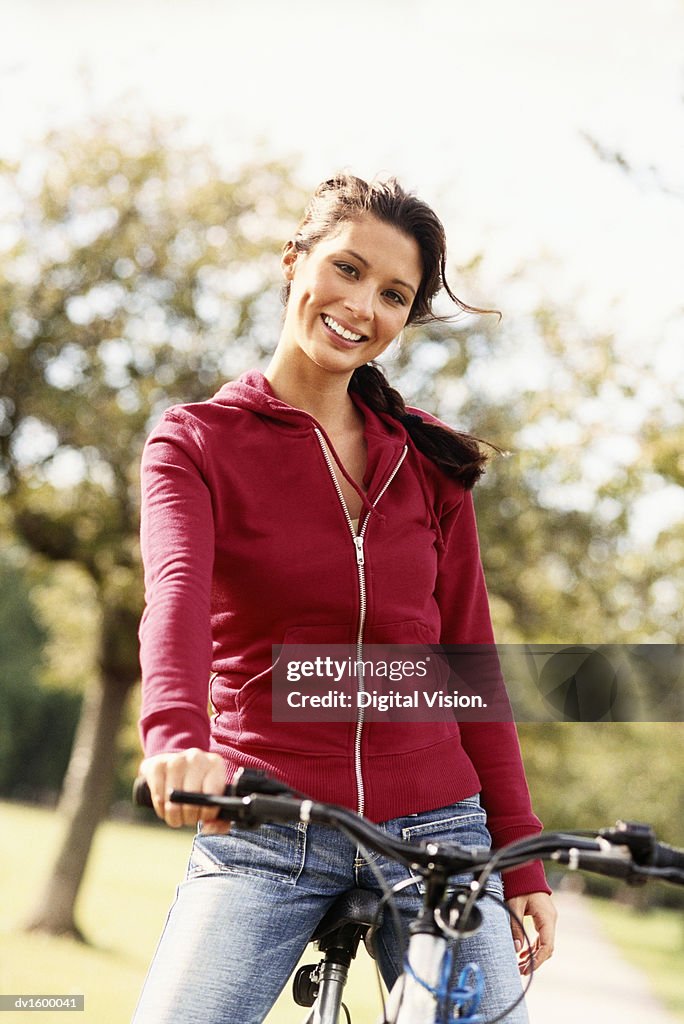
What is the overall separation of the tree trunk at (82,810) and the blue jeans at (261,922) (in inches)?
499

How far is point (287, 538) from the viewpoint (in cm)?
263

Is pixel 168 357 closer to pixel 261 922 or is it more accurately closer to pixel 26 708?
pixel 261 922

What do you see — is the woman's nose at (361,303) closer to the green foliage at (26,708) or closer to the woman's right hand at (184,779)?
the woman's right hand at (184,779)

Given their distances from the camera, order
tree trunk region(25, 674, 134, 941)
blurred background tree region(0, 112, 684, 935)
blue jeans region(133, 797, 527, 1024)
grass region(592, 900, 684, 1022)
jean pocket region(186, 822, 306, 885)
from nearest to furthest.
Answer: blue jeans region(133, 797, 527, 1024) → jean pocket region(186, 822, 306, 885) → blurred background tree region(0, 112, 684, 935) → tree trunk region(25, 674, 134, 941) → grass region(592, 900, 684, 1022)

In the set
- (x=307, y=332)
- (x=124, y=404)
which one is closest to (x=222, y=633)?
(x=307, y=332)

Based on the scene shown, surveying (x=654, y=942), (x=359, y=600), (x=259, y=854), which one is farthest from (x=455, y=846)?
(x=654, y=942)

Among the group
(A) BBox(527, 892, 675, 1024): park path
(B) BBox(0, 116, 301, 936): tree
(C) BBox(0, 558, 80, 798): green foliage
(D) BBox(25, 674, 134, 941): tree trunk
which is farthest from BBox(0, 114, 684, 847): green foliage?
(C) BBox(0, 558, 80, 798): green foliage

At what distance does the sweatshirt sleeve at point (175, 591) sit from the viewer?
208 cm

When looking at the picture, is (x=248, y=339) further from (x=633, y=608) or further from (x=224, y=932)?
(x=224, y=932)

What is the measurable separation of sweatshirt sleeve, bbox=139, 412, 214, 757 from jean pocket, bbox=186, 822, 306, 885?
0.42 metres

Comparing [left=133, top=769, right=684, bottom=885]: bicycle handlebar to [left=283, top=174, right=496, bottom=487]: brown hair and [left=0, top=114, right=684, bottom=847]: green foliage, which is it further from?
[left=0, top=114, right=684, bottom=847]: green foliage

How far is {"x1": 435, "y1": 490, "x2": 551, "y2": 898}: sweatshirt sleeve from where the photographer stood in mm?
2809

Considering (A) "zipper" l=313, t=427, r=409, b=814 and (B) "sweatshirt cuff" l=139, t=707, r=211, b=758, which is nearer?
(B) "sweatshirt cuff" l=139, t=707, r=211, b=758

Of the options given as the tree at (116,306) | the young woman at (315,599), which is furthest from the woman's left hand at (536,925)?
the tree at (116,306)
